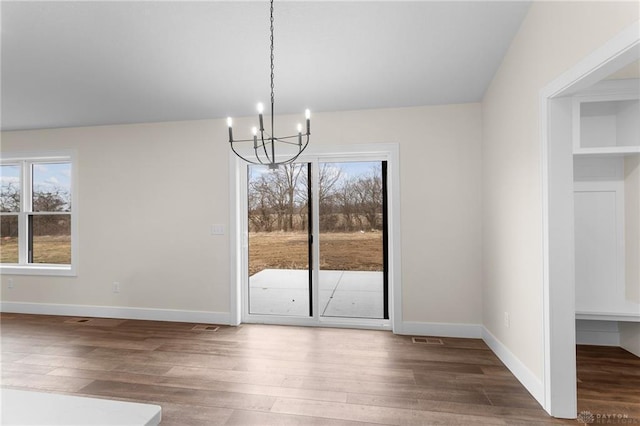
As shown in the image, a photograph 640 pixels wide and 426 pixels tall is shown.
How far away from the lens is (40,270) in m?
4.25

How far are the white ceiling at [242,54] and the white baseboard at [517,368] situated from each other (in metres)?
2.44

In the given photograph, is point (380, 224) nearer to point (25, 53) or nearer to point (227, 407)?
point (227, 407)

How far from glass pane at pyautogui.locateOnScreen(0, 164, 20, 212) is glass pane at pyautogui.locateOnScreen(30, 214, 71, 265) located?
1.21 ft

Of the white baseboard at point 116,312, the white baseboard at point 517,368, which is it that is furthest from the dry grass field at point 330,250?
the white baseboard at point 517,368

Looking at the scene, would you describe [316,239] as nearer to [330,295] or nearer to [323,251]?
[323,251]

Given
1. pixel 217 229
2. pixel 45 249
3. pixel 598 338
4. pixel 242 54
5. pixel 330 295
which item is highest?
pixel 242 54

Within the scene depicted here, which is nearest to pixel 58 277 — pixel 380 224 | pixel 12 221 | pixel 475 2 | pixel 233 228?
pixel 12 221

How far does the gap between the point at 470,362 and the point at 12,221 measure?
616cm

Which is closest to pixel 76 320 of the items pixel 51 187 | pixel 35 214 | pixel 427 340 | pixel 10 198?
pixel 35 214

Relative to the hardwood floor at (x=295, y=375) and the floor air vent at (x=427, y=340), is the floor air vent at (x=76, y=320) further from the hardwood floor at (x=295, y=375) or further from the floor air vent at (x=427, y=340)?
the floor air vent at (x=427, y=340)

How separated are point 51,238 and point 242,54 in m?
3.99

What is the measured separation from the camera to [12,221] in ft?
14.8

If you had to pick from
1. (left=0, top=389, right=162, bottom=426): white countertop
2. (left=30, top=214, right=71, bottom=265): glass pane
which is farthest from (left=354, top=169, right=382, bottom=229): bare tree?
(left=30, top=214, right=71, bottom=265): glass pane

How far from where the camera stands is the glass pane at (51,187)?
172 inches
